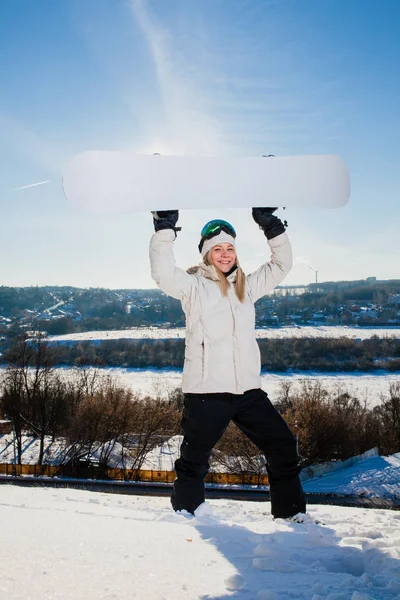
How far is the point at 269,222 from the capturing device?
289 cm

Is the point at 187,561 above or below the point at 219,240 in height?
below

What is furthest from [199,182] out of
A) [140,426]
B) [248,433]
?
[140,426]

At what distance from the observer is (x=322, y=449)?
2084 cm

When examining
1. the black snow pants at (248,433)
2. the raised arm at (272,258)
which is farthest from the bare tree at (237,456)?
the raised arm at (272,258)

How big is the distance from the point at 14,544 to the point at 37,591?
18.1 inches

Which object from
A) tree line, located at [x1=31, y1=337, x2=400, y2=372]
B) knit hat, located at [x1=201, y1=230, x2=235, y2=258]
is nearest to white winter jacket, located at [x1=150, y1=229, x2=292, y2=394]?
knit hat, located at [x1=201, y1=230, x2=235, y2=258]

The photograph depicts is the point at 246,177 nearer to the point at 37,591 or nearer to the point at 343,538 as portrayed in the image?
the point at 343,538

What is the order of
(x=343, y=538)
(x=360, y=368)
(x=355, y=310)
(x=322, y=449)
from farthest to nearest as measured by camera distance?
(x=355, y=310), (x=360, y=368), (x=322, y=449), (x=343, y=538)

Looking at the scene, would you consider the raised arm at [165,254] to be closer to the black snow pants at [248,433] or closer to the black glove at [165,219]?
the black glove at [165,219]

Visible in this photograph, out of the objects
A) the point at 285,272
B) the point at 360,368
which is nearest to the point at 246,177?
the point at 285,272

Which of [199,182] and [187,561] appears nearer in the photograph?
[187,561]

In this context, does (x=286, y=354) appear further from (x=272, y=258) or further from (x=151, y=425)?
(x=272, y=258)

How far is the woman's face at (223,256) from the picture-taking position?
2.85m

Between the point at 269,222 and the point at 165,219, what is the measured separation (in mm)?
699
